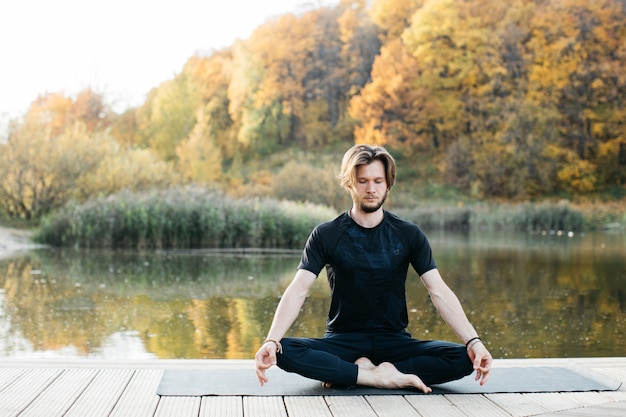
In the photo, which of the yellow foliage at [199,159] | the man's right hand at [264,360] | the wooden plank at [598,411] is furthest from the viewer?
the yellow foliage at [199,159]

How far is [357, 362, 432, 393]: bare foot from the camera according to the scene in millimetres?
3109

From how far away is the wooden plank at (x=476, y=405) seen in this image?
2.75 meters

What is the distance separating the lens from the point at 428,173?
1218 inches

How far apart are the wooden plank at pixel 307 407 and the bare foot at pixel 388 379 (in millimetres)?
246

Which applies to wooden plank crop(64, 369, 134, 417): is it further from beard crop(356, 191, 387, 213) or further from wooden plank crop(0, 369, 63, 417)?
beard crop(356, 191, 387, 213)

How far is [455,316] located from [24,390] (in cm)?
159

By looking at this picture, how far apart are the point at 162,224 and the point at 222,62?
81.3 feet

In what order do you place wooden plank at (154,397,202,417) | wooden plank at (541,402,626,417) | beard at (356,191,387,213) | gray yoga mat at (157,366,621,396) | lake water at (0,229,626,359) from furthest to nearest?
lake water at (0,229,626,359) → beard at (356,191,387,213) → gray yoga mat at (157,366,621,396) → wooden plank at (154,397,202,417) → wooden plank at (541,402,626,417)

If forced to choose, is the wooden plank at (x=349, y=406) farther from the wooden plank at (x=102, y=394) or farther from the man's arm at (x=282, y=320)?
the wooden plank at (x=102, y=394)

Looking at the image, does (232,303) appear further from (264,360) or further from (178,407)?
(178,407)

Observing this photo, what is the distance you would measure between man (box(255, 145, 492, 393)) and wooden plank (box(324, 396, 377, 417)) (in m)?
0.16

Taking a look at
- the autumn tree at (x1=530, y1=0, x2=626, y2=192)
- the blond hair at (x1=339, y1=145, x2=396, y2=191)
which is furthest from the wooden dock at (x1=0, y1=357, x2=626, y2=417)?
the autumn tree at (x1=530, y1=0, x2=626, y2=192)

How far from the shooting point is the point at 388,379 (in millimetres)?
3135

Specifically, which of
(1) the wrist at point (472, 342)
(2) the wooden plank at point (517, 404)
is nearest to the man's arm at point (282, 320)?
(1) the wrist at point (472, 342)
